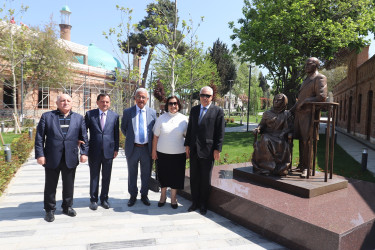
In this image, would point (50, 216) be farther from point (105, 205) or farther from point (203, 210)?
point (203, 210)

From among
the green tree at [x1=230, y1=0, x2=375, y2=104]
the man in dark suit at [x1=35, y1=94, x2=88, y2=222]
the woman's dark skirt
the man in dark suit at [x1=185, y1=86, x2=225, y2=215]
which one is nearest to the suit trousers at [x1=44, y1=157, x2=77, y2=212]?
the man in dark suit at [x1=35, y1=94, x2=88, y2=222]

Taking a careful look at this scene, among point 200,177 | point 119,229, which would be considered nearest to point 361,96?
point 200,177

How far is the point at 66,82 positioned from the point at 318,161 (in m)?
26.7

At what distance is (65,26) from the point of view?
146 feet

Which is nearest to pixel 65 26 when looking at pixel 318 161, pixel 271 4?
pixel 271 4

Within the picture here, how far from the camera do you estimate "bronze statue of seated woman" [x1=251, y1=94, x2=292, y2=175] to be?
4.76m

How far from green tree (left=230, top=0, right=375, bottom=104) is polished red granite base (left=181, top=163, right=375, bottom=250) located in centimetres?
1238

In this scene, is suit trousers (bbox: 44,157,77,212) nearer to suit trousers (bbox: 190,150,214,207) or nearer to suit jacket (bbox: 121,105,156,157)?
suit jacket (bbox: 121,105,156,157)

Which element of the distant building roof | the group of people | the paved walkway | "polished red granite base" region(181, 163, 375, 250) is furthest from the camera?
the distant building roof

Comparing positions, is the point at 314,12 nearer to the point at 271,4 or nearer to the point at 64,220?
the point at 271,4

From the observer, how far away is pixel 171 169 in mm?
4578

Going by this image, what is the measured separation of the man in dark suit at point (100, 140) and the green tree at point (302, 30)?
13.1 m

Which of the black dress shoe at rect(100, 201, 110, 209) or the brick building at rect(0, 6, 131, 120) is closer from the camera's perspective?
the black dress shoe at rect(100, 201, 110, 209)

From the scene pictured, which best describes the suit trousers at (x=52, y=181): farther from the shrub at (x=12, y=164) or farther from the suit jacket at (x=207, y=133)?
the shrub at (x=12, y=164)
